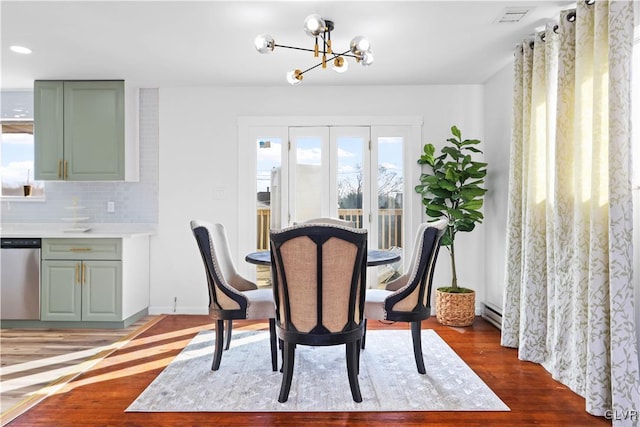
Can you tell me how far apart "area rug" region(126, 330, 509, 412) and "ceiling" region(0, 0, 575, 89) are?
2.39m

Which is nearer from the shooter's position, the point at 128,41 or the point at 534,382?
the point at 534,382

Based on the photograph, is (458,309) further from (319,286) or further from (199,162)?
(199,162)

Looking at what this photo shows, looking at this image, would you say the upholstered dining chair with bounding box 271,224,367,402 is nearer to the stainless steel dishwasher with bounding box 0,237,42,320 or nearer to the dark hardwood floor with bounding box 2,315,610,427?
the dark hardwood floor with bounding box 2,315,610,427

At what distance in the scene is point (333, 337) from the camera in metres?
2.30

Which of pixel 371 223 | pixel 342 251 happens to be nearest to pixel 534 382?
pixel 342 251

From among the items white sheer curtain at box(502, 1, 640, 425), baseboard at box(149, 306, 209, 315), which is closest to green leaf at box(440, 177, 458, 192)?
white sheer curtain at box(502, 1, 640, 425)

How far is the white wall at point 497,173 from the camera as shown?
3.96 metres

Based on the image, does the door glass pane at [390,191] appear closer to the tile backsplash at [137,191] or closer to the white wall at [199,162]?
the white wall at [199,162]

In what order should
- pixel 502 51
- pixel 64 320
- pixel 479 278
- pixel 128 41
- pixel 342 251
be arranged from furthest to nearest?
pixel 479 278 → pixel 64 320 → pixel 502 51 → pixel 128 41 → pixel 342 251

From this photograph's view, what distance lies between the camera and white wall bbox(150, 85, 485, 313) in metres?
4.59

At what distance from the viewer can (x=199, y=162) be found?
182 inches

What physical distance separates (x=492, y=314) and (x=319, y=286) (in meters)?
2.58

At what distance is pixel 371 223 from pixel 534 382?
224 centimetres

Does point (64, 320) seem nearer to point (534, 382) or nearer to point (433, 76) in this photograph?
point (534, 382)
